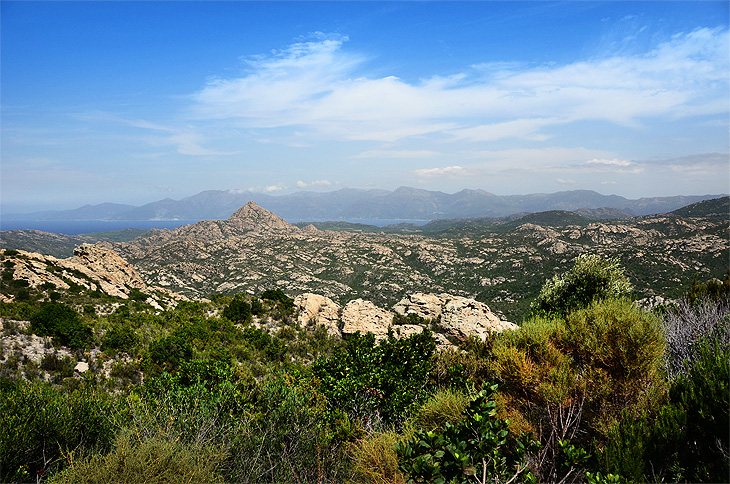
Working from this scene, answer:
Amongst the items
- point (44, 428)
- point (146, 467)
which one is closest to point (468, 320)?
point (146, 467)

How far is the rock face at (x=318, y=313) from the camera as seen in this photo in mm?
27703

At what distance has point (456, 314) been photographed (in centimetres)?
3156

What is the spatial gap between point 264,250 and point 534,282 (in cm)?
8630

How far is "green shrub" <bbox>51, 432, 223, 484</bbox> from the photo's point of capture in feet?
17.7

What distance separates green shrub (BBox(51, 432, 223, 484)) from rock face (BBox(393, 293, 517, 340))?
72.1 feet

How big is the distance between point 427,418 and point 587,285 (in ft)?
73.4

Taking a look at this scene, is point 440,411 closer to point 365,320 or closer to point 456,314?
point 365,320

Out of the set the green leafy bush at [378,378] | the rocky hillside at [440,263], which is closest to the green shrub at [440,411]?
the green leafy bush at [378,378]

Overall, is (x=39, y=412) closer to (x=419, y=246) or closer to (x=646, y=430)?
(x=646, y=430)

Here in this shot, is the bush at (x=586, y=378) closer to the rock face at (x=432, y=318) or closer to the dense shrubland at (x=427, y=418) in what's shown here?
the dense shrubland at (x=427, y=418)

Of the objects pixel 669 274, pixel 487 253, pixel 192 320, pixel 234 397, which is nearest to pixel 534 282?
pixel 669 274

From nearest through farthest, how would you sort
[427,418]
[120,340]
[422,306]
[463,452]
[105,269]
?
[463,452] → [427,418] → [120,340] → [422,306] → [105,269]

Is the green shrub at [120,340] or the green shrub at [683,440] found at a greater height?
the green shrub at [683,440]

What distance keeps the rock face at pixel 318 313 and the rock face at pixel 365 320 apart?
35.2 inches
